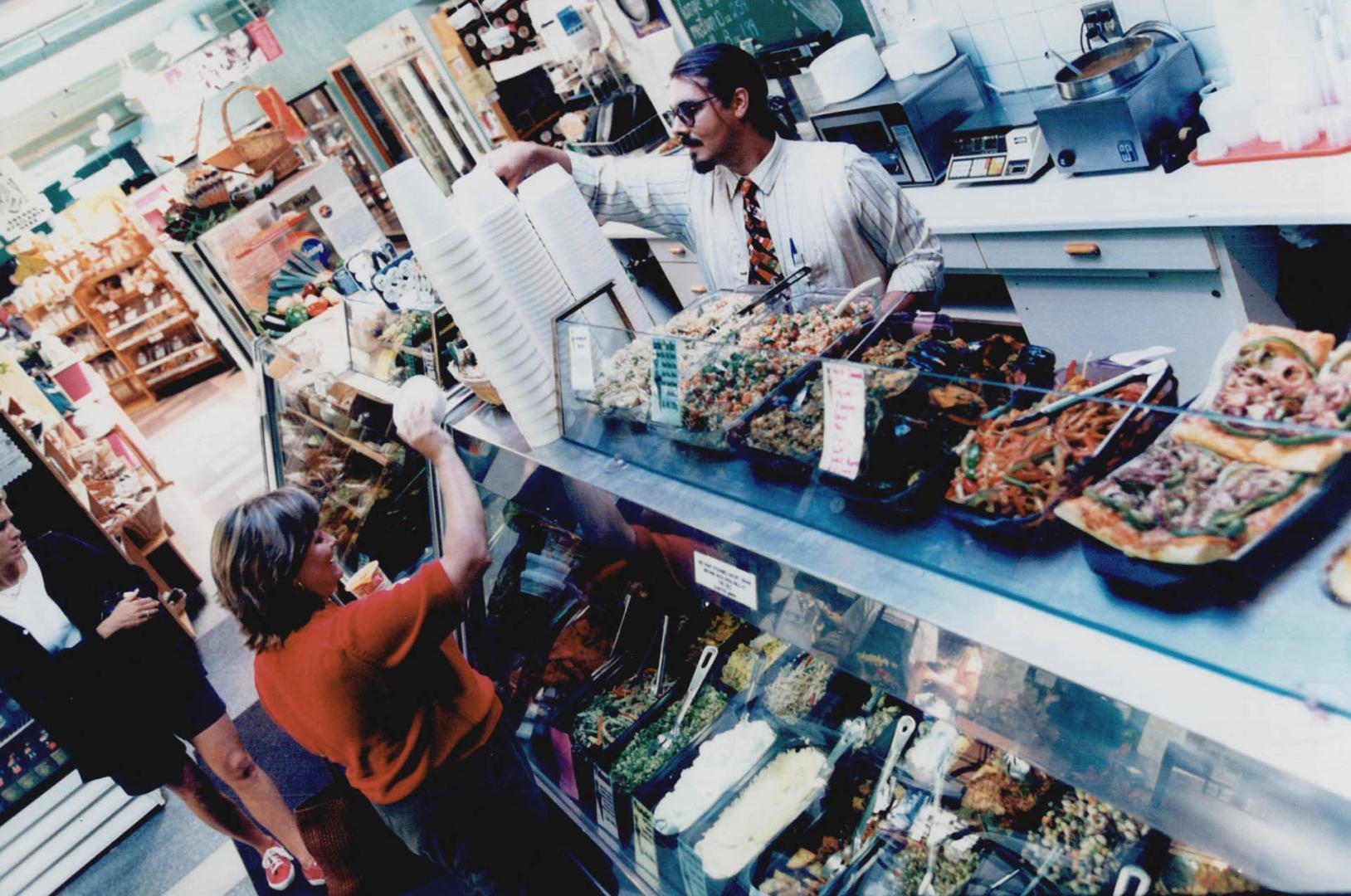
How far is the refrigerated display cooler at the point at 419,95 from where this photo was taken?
29.5 feet

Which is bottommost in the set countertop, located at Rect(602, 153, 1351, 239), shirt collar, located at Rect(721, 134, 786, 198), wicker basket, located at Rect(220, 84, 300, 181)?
countertop, located at Rect(602, 153, 1351, 239)

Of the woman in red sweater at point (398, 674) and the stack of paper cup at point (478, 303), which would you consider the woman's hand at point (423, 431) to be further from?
the stack of paper cup at point (478, 303)

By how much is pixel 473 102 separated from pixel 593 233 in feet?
21.9

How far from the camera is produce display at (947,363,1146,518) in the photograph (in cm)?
128

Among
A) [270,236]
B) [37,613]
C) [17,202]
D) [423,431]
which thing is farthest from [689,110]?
[17,202]

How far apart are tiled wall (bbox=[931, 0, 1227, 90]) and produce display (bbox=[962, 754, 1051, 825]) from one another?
300 centimetres

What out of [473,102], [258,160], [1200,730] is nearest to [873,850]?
[1200,730]

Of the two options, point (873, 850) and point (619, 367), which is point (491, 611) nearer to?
point (619, 367)

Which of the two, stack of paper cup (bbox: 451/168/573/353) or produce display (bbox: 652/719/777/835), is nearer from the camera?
produce display (bbox: 652/719/777/835)

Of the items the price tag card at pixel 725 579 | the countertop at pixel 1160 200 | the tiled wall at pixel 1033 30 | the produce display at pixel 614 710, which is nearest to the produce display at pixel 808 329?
the price tag card at pixel 725 579

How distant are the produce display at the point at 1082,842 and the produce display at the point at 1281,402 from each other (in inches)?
26.1

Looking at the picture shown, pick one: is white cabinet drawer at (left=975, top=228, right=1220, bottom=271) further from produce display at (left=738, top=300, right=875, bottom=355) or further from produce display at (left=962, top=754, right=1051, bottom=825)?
produce display at (left=962, top=754, right=1051, bottom=825)

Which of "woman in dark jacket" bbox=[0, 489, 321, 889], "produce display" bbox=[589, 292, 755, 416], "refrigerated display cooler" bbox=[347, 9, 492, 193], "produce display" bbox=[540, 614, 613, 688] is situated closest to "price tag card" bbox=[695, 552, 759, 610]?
"produce display" bbox=[589, 292, 755, 416]

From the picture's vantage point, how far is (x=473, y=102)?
27.5 ft
